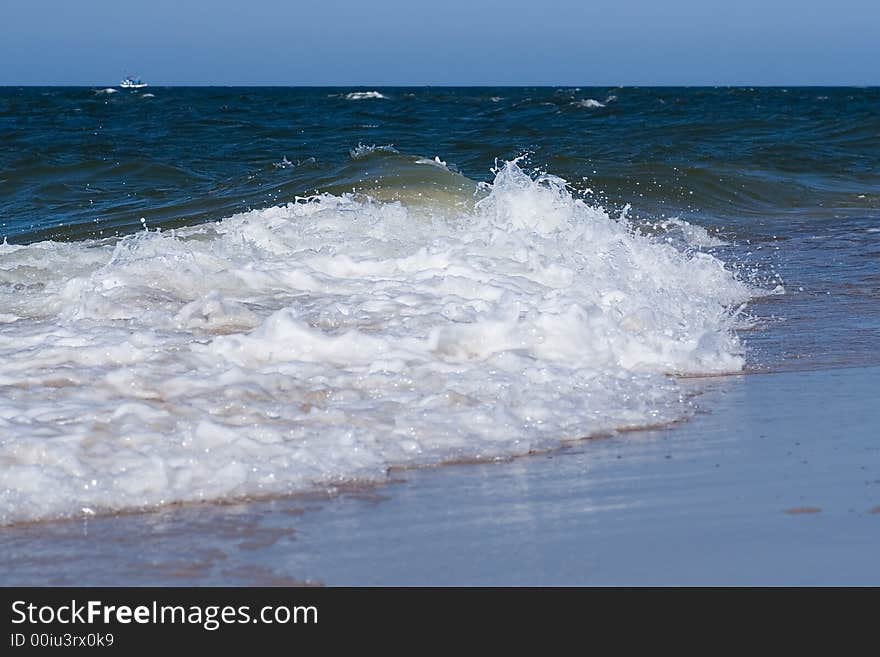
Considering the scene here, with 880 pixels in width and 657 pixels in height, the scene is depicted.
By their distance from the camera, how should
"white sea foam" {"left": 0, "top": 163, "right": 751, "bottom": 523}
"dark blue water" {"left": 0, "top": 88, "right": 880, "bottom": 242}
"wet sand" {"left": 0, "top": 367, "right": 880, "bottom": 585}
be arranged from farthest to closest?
"dark blue water" {"left": 0, "top": 88, "right": 880, "bottom": 242}
"white sea foam" {"left": 0, "top": 163, "right": 751, "bottom": 523}
"wet sand" {"left": 0, "top": 367, "right": 880, "bottom": 585}

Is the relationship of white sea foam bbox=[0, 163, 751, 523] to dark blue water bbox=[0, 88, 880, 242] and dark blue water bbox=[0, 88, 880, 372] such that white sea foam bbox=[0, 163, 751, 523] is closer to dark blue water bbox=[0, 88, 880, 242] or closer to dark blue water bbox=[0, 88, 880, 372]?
dark blue water bbox=[0, 88, 880, 372]

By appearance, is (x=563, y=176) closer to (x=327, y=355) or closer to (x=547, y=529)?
(x=327, y=355)

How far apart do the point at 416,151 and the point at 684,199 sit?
593 centimetres

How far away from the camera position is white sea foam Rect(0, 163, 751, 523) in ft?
11.8

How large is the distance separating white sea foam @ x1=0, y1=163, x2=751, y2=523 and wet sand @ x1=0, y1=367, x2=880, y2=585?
0.70 feet

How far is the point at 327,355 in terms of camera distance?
4746mm

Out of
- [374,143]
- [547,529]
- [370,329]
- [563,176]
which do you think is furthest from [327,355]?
[374,143]

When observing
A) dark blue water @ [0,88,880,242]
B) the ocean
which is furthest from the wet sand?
dark blue water @ [0,88,880,242]

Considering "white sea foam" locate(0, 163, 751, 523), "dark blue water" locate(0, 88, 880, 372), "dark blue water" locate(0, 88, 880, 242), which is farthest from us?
"dark blue water" locate(0, 88, 880, 242)

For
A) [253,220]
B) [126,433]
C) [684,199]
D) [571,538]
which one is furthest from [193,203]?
[571,538]

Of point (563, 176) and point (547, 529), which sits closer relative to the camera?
point (547, 529)

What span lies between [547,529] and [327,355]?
1.85m

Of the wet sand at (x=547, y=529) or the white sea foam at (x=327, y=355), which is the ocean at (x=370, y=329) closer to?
the white sea foam at (x=327, y=355)
